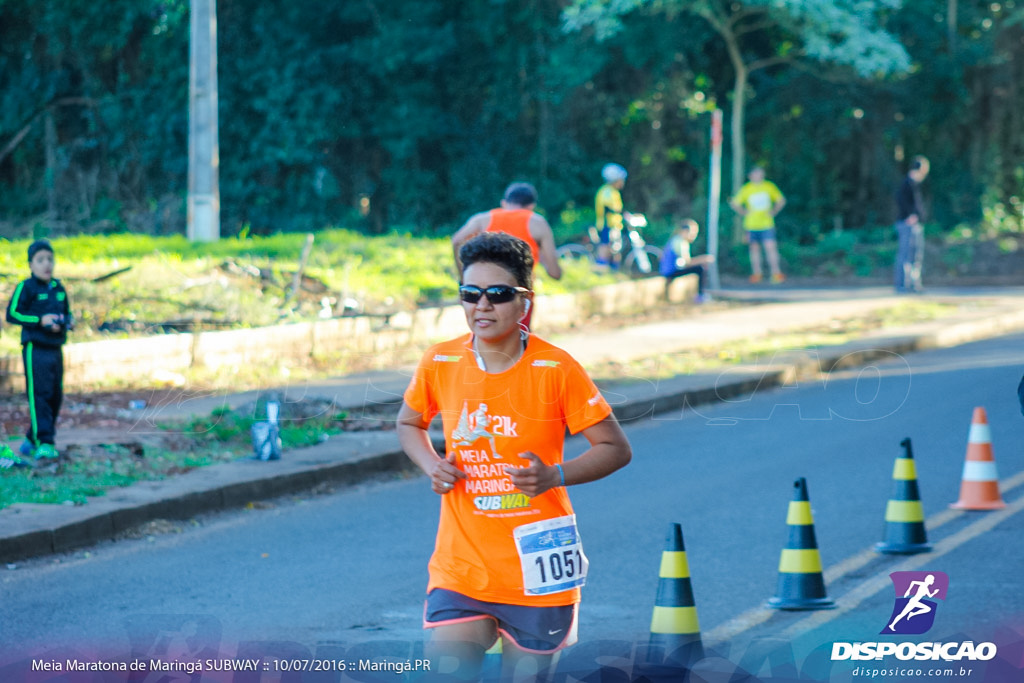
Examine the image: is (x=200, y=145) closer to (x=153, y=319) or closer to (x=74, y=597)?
(x=153, y=319)

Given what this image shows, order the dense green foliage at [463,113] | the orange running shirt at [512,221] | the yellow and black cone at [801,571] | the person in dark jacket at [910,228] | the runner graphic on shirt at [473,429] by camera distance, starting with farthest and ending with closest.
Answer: the dense green foliage at [463,113] < the person in dark jacket at [910,228] < the orange running shirt at [512,221] < the yellow and black cone at [801,571] < the runner graphic on shirt at [473,429]

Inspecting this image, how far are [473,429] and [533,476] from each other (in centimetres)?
24

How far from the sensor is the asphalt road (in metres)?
6.21

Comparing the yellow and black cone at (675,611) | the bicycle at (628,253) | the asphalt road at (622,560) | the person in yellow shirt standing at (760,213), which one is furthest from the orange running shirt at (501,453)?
the person in yellow shirt standing at (760,213)

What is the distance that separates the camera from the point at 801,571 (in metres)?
6.46

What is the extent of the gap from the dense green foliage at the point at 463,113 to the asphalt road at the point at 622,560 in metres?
19.6

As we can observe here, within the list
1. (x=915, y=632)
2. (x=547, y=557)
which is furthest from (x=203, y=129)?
(x=547, y=557)

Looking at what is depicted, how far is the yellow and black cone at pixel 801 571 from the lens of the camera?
6.41 metres

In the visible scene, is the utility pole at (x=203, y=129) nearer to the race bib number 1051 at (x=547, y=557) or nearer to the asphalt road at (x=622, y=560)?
the asphalt road at (x=622, y=560)

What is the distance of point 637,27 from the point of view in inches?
1129

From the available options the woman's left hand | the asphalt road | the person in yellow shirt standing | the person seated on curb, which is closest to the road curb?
the asphalt road

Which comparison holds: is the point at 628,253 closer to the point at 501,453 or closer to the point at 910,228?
the point at 910,228

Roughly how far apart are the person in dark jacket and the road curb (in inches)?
300

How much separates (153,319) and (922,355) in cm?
846
